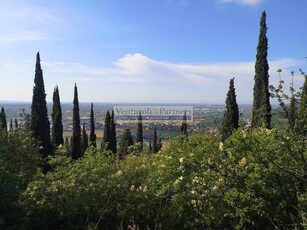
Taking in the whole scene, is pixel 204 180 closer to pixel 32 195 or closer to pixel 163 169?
pixel 163 169

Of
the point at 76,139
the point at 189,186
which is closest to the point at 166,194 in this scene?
the point at 189,186

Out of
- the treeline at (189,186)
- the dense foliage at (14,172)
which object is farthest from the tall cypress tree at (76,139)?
the treeline at (189,186)

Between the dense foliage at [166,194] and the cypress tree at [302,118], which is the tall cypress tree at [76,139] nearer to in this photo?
the dense foliage at [166,194]

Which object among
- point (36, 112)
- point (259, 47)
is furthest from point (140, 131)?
point (259, 47)

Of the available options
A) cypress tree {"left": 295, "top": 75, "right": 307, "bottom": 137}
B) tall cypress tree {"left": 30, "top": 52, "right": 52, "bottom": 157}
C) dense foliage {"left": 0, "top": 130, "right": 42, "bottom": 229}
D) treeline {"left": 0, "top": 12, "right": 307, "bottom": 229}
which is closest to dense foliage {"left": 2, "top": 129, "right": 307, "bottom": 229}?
treeline {"left": 0, "top": 12, "right": 307, "bottom": 229}

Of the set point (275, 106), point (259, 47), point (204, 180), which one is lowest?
point (204, 180)

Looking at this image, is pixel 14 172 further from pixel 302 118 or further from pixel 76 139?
pixel 76 139
